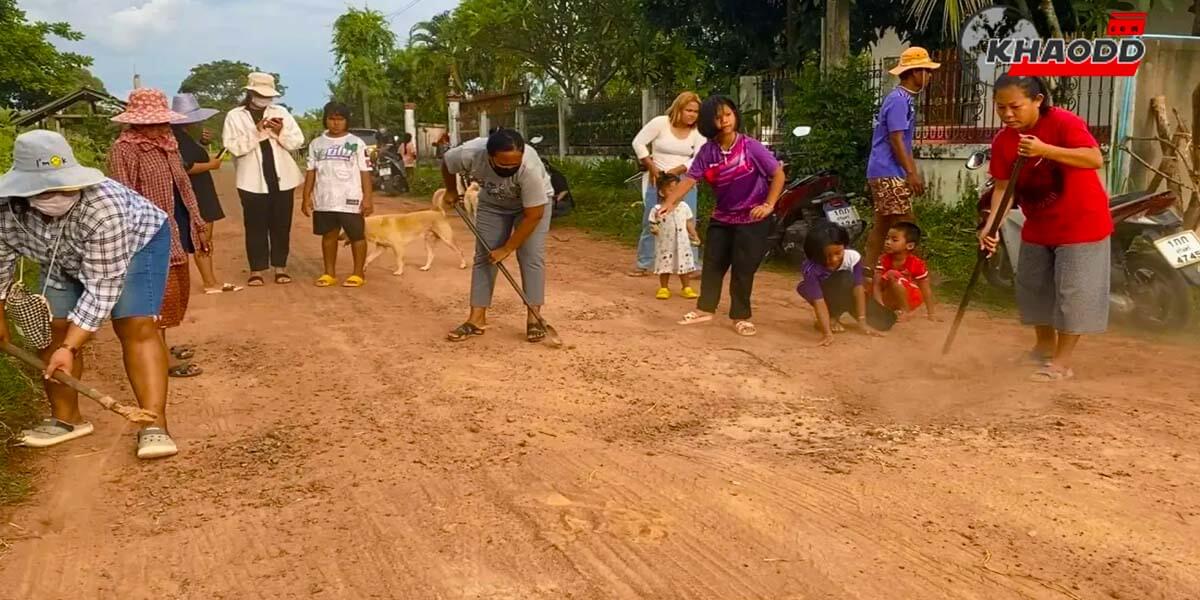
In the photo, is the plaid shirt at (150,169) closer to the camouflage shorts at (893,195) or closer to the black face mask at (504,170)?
the black face mask at (504,170)

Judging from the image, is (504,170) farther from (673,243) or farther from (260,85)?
(260,85)

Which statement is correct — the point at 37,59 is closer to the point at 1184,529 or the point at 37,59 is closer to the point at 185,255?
the point at 185,255

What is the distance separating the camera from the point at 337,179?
25.3ft

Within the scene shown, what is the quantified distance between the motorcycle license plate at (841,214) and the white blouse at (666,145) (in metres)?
1.25

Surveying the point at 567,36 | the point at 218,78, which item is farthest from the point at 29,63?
the point at 218,78

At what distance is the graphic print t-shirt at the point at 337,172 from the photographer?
770 cm

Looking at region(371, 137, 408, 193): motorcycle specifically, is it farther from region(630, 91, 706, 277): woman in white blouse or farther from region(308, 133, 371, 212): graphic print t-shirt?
region(630, 91, 706, 277): woman in white blouse

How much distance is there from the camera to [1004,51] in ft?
27.7

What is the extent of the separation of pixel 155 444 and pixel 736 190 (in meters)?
3.57

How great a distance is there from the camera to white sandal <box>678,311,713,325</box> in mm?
6250

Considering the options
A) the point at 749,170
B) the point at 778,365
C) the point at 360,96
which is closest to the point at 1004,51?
the point at 749,170

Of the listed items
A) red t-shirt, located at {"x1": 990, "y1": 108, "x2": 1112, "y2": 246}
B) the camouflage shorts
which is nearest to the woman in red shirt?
red t-shirt, located at {"x1": 990, "y1": 108, "x2": 1112, "y2": 246}

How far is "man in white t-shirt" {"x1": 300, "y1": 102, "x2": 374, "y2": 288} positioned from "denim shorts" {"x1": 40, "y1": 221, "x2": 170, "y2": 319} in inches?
148

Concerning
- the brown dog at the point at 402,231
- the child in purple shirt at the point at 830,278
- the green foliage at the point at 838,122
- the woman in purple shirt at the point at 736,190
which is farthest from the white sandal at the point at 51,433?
the green foliage at the point at 838,122
